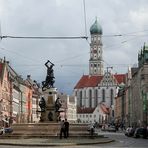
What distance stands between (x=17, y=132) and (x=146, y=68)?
81.9 meters

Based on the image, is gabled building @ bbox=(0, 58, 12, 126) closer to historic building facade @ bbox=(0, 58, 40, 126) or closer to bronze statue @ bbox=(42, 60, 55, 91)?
historic building facade @ bbox=(0, 58, 40, 126)

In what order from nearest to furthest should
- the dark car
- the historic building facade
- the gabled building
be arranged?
the dark car < the gabled building < the historic building facade

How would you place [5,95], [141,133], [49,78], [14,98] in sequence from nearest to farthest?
1. [49,78]
2. [141,133]
3. [5,95]
4. [14,98]

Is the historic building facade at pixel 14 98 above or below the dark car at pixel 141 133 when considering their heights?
above

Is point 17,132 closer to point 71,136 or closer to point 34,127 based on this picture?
point 34,127

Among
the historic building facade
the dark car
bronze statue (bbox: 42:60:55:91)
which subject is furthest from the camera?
the historic building facade

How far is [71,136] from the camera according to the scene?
5119cm

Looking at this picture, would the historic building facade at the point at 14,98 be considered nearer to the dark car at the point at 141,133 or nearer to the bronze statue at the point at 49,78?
the dark car at the point at 141,133

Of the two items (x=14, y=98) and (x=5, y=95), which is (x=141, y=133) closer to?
(x=5, y=95)

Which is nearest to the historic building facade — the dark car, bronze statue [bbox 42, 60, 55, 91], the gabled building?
the gabled building

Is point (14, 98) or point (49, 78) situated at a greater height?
point (14, 98)

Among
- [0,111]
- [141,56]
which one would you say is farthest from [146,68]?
[0,111]

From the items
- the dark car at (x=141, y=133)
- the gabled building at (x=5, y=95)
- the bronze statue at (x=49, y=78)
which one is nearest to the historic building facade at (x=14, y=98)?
the gabled building at (x=5, y=95)

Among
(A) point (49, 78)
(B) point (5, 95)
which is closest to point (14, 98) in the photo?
(B) point (5, 95)
